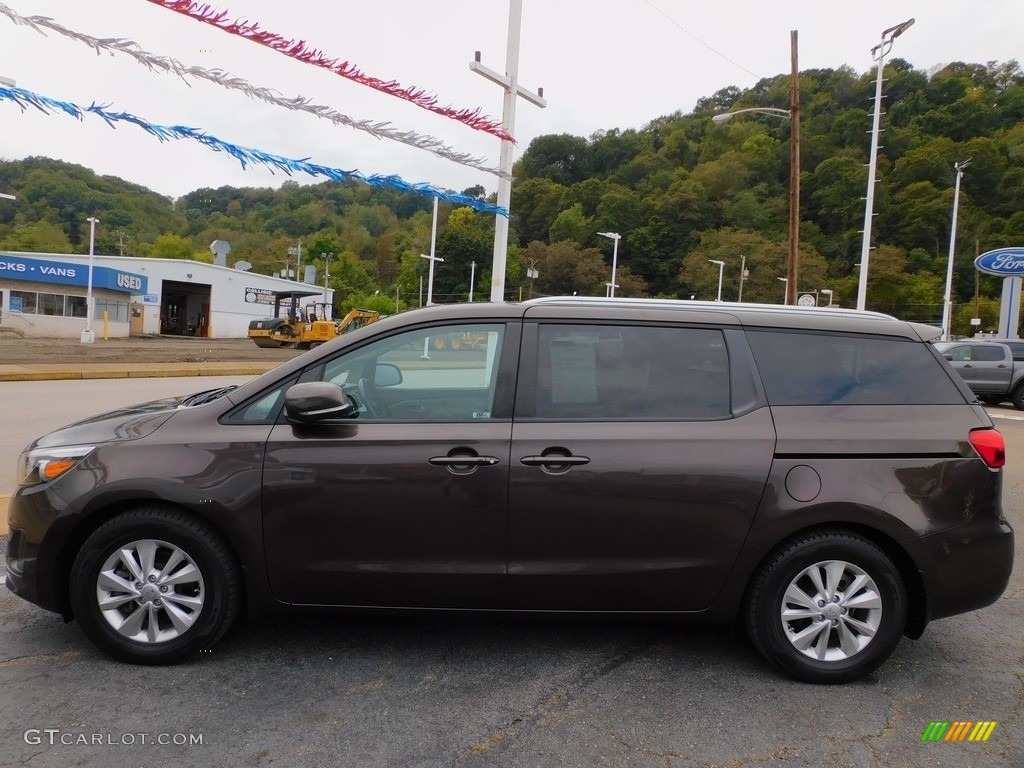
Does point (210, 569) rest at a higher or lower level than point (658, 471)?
lower

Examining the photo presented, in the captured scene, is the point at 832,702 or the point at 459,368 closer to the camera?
the point at 832,702

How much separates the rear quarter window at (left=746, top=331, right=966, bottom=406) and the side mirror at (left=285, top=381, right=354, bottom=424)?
6.18ft

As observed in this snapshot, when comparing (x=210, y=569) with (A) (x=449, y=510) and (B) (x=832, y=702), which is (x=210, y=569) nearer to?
(A) (x=449, y=510)

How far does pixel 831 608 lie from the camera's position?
10.3 feet

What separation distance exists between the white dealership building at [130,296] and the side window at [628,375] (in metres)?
40.8

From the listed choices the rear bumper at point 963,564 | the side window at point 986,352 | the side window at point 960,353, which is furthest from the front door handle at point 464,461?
the side window at point 986,352

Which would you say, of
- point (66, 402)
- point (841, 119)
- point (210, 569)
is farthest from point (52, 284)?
point (841, 119)

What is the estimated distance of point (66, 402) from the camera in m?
12.2

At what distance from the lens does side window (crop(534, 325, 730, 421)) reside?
10.5ft

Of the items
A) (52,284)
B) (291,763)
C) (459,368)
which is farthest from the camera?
(52,284)

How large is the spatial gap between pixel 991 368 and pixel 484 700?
19.0m

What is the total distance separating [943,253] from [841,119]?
Result: 71.5ft

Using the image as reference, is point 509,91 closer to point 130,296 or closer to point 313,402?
point 313,402

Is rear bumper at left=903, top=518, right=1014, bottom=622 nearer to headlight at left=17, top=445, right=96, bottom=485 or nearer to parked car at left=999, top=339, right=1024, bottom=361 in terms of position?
headlight at left=17, top=445, right=96, bottom=485
